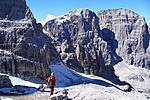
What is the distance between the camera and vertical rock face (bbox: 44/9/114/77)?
9556 centimetres

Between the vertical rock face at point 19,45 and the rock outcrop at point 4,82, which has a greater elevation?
the vertical rock face at point 19,45

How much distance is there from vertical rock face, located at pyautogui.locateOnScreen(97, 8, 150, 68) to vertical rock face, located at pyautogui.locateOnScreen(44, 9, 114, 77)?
32137 mm

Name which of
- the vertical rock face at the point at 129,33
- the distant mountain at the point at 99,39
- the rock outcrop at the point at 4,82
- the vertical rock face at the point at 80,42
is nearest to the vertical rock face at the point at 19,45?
the rock outcrop at the point at 4,82

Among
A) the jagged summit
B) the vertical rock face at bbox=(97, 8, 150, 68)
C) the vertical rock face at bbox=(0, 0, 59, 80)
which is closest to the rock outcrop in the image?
the vertical rock face at bbox=(0, 0, 59, 80)

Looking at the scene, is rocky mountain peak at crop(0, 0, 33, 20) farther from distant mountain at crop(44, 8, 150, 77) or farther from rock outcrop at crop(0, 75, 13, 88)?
Answer: distant mountain at crop(44, 8, 150, 77)

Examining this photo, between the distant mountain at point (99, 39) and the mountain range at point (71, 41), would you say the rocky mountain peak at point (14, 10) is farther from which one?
the distant mountain at point (99, 39)

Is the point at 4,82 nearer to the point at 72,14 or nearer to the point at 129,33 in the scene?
the point at 72,14

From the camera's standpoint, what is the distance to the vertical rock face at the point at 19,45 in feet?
160

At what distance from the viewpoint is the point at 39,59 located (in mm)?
53656

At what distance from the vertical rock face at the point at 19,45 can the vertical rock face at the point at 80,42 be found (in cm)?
3603

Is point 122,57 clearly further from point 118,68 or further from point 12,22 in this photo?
point 12,22

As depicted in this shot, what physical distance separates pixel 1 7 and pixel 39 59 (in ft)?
42.6

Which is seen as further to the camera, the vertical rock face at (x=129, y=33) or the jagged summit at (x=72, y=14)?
the vertical rock face at (x=129, y=33)

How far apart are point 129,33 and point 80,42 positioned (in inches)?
2362
